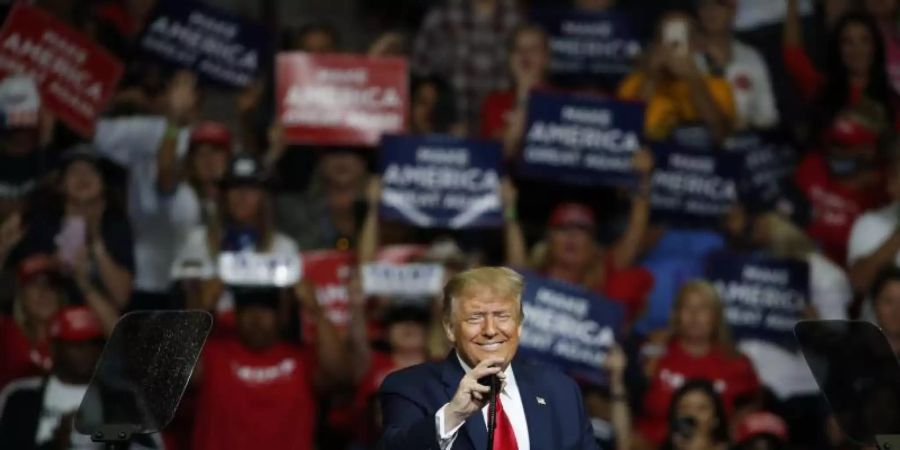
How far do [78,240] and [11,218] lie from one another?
33 centimetres

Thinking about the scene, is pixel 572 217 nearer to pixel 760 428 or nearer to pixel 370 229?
pixel 370 229

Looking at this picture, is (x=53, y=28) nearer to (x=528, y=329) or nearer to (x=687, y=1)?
(x=528, y=329)

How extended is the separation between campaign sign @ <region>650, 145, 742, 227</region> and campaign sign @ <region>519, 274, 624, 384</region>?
119 cm

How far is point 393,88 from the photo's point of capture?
860cm

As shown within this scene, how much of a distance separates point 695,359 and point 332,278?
1.61 metres

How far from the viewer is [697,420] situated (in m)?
6.85

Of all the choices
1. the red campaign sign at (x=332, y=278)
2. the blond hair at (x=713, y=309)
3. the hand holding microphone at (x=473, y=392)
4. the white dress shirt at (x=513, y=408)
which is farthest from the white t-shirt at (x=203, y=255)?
the hand holding microphone at (x=473, y=392)

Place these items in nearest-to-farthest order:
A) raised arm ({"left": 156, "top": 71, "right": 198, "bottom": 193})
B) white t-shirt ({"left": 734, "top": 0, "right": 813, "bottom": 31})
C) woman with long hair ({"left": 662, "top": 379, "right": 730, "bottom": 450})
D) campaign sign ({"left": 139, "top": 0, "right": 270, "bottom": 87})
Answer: woman with long hair ({"left": 662, "top": 379, "right": 730, "bottom": 450}) < raised arm ({"left": 156, "top": 71, "right": 198, "bottom": 193}) < campaign sign ({"left": 139, "top": 0, "right": 270, "bottom": 87}) < white t-shirt ({"left": 734, "top": 0, "right": 813, "bottom": 31})

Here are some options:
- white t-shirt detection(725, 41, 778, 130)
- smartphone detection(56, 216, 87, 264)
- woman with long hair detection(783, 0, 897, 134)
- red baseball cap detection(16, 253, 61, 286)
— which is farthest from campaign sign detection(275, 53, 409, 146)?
woman with long hair detection(783, 0, 897, 134)

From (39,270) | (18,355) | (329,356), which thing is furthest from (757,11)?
(18,355)

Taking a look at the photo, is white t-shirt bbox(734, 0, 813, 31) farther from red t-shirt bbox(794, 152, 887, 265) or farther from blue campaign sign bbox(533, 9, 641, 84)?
red t-shirt bbox(794, 152, 887, 265)

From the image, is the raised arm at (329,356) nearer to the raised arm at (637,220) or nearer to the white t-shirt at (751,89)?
the raised arm at (637,220)

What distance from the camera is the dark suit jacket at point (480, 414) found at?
13.0 feet

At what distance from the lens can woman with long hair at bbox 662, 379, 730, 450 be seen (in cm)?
682
